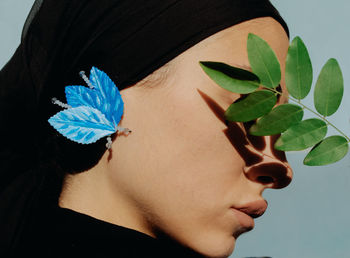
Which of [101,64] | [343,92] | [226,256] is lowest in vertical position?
[226,256]

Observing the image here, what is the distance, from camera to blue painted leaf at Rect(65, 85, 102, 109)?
1.22 meters

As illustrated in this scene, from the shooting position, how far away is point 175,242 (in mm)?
1166

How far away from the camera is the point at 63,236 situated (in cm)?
120

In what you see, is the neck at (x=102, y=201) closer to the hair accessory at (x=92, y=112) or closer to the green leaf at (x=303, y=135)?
the hair accessory at (x=92, y=112)

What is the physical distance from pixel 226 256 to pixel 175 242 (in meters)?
0.16

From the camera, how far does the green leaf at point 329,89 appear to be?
1.02 m

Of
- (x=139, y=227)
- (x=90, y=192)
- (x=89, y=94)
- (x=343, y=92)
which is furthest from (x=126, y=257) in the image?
(x=343, y=92)

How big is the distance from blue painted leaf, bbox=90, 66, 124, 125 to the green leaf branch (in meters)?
0.28

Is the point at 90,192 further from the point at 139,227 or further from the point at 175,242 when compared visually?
the point at 175,242

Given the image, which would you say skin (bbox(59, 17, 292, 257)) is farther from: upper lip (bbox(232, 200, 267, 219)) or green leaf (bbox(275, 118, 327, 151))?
green leaf (bbox(275, 118, 327, 151))

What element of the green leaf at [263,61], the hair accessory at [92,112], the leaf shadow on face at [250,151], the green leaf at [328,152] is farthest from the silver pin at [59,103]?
the green leaf at [328,152]

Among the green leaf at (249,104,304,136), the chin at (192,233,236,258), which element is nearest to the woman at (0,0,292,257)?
the chin at (192,233,236,258)

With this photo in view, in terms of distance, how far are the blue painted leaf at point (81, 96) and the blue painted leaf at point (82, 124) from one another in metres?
0.02

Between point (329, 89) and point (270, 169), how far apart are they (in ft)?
0.95
